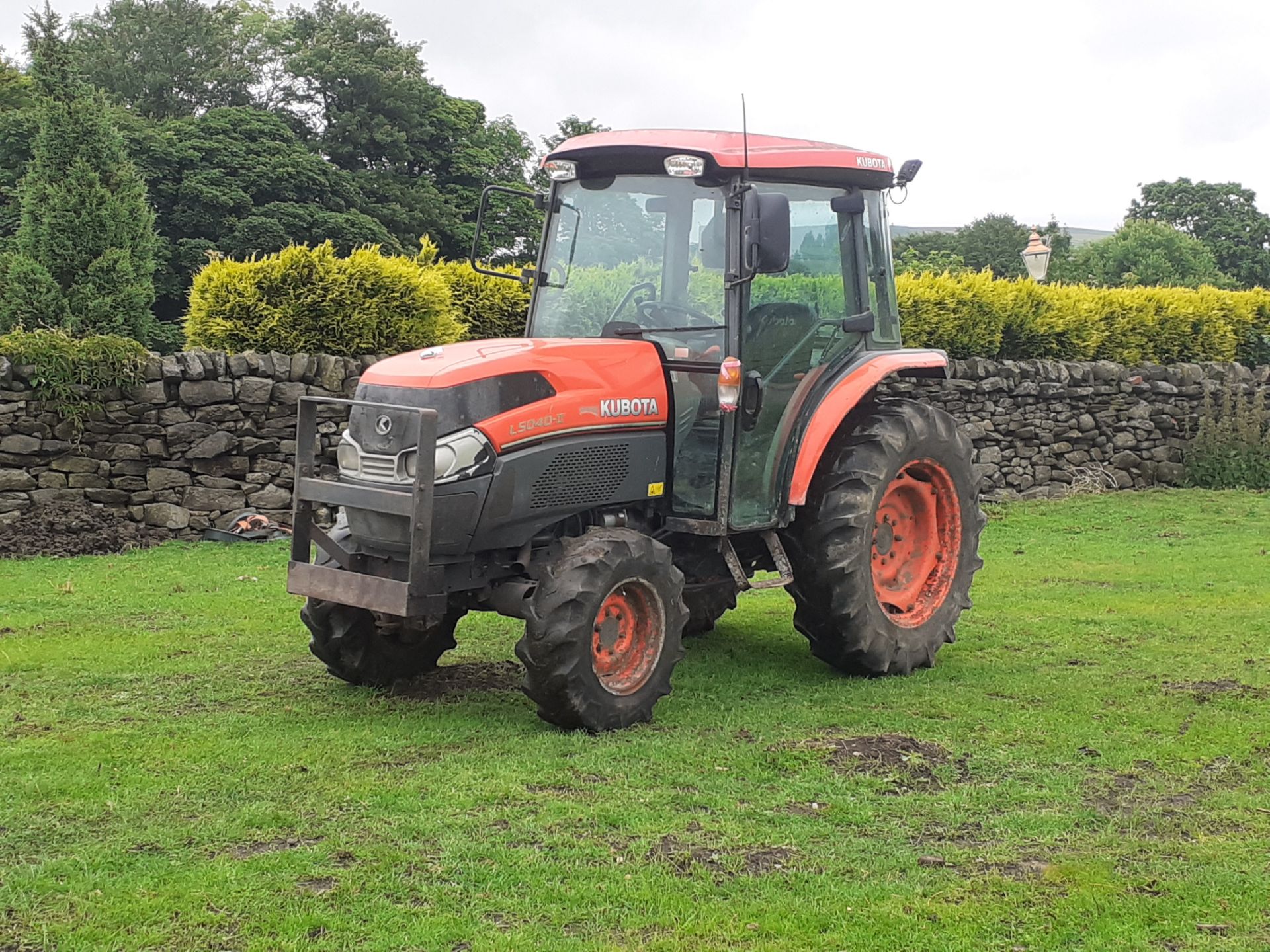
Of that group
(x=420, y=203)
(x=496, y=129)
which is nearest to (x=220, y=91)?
(x=496, y=129)

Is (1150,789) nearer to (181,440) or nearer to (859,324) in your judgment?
(859,324)

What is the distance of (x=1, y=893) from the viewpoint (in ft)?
12.2

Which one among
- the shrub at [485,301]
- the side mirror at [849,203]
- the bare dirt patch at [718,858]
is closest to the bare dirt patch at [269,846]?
the bare dirt patch at [718,858]

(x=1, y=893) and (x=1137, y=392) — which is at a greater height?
(x=1137, y=392)

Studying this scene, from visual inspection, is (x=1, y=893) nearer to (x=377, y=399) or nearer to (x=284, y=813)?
(x=284, y=813)

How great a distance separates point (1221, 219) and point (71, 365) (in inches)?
1903

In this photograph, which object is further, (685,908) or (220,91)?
(220,91)

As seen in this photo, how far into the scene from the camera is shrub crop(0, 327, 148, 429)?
10.2m

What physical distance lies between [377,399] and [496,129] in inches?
1434

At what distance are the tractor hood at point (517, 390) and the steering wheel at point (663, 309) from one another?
22 centimetres

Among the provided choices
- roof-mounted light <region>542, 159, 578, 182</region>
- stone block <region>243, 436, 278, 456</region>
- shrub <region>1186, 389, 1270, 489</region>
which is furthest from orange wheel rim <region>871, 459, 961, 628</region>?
shrub <region>1186, 389, 1270, 489</region>

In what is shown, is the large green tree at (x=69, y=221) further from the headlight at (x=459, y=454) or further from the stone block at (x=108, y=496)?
the headlight at (x=459, y=454)

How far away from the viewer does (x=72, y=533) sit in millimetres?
10180

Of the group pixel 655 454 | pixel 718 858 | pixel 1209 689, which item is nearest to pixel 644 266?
pixel 655 454
